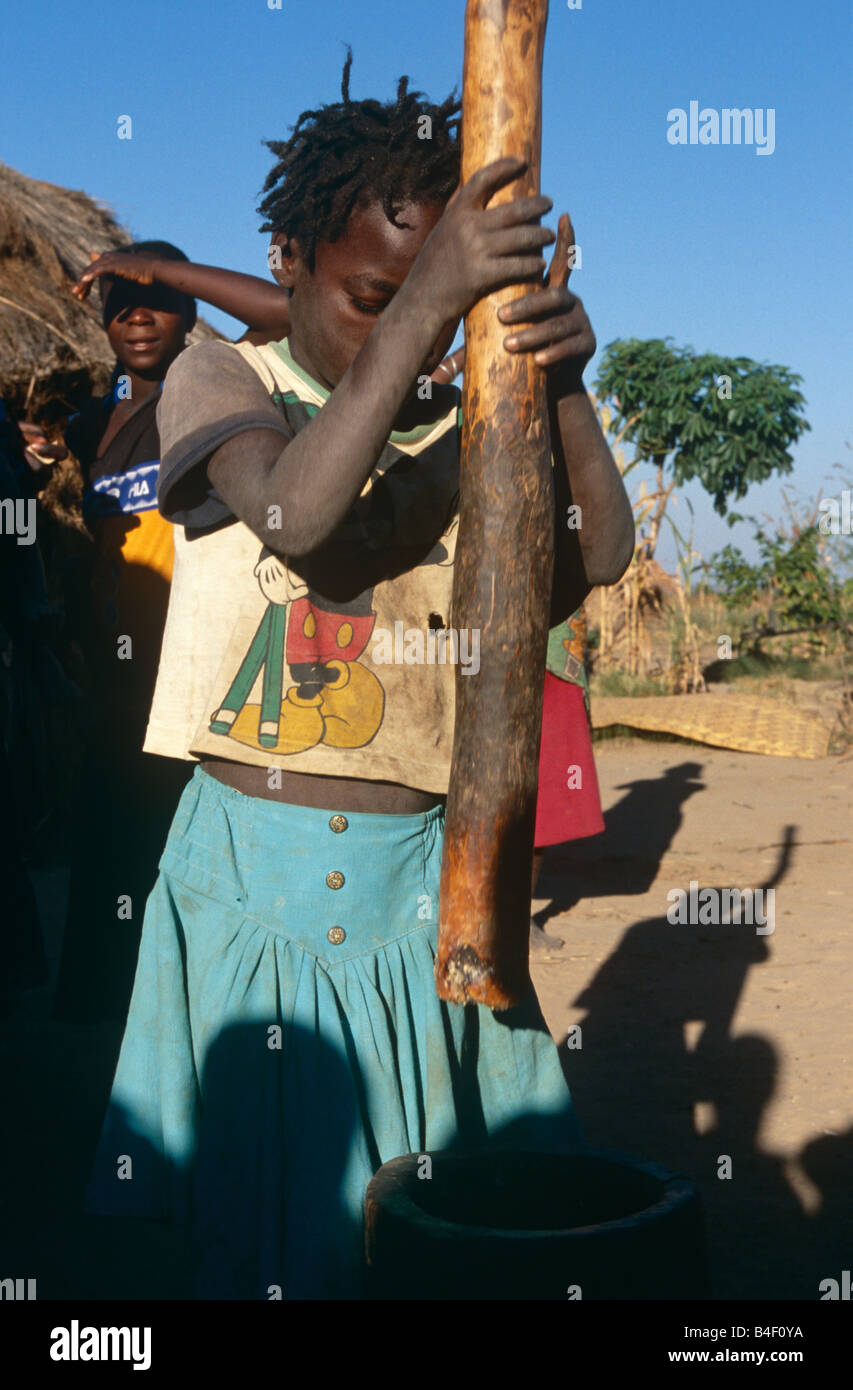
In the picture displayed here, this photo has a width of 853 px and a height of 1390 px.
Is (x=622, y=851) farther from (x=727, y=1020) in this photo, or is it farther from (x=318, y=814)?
(x=318, y=814)

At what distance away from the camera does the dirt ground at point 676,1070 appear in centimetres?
280

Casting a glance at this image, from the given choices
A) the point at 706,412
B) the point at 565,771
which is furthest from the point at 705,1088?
the point at 706,412

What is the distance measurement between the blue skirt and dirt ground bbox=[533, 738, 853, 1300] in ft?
3.74

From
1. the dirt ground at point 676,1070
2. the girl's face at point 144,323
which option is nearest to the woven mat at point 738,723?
the dirt ground at point 676,1070

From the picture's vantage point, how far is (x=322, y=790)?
1771 mm

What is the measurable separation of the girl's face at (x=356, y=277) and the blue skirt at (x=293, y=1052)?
0.61 metres

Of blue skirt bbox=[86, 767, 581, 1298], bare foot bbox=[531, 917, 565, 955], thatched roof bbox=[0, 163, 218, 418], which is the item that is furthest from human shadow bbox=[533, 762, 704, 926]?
blue skirt bbox=[86, 767, 581, 1298]

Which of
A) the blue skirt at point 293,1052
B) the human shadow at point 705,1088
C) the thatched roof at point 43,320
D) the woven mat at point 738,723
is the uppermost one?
the thatched roof at point 43,320

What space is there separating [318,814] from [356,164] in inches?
33.7

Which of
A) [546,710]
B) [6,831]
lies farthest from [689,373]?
[6,831]

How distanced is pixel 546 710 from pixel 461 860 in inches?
147

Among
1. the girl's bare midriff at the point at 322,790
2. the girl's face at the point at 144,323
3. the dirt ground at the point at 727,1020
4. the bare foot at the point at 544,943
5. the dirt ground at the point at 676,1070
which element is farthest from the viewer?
the bare foot at the point at 544,943

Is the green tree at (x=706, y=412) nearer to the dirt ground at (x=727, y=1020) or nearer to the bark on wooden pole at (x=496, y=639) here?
the dirt ground at (x=727, y=1020)

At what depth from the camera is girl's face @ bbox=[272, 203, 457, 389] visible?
166 cm
